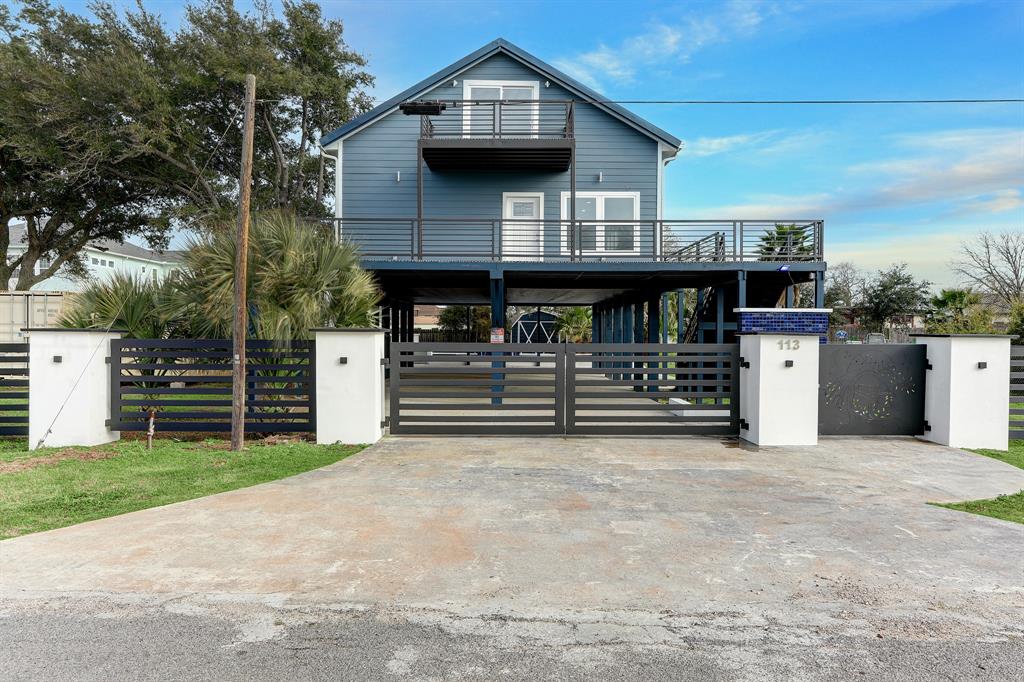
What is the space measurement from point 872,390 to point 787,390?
1.64 metres

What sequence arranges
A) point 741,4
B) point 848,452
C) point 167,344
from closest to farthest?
point 848,452 → point 167,344 → point 741,4

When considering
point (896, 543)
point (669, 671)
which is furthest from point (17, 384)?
point (896, 543)

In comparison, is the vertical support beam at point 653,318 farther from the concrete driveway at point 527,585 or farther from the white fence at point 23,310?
the white fence at point 23,310

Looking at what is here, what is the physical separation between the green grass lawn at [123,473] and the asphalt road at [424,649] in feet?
6.77

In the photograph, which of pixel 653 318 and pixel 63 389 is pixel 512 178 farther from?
pixel 63 389

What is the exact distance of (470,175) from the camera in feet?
54.7

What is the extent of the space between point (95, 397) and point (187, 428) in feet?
4.12

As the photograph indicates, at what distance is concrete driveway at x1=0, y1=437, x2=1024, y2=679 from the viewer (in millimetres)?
2873

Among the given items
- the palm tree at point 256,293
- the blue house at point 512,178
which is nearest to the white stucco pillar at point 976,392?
the blue house at point 512,178

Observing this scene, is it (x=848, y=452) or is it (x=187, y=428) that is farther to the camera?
(x=187, y=428)

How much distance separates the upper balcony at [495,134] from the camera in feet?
48.6

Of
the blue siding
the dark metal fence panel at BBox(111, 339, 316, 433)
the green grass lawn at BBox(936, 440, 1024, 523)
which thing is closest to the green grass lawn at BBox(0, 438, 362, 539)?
the dark metal fence panel at BBox(111, 339, 316, 433)

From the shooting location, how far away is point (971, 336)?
331 inches

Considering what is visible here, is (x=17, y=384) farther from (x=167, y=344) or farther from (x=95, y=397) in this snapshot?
(x=167, y=344)
